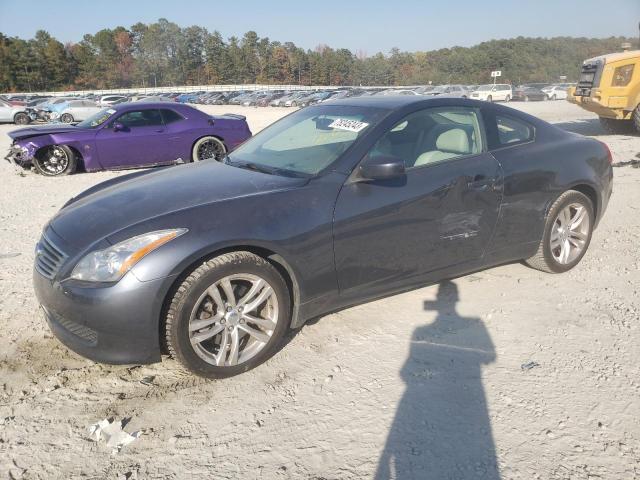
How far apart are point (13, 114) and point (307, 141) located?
87.7ft

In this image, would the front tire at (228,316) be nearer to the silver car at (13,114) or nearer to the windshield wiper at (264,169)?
the windshield wiper at (264,169)

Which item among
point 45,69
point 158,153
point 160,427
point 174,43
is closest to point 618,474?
point 160,427

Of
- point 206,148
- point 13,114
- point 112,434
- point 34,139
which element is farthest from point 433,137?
point 13,114

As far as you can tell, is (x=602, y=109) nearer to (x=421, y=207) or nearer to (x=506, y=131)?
(x=506, y=131)

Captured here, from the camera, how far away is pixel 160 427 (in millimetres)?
2498

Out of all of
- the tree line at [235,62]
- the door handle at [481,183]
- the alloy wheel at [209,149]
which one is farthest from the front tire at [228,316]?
the tree line at [235,62]

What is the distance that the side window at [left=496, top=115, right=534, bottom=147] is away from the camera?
3809 millimetres

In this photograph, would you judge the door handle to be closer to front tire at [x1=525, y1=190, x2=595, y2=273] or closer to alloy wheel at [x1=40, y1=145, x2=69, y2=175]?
front tire at [x1=525, y1=190, x2=595, y2=273]

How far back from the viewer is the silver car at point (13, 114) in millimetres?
24655

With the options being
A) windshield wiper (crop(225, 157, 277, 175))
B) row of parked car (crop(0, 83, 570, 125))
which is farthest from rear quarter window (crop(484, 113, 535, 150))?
windshield wiper (crop(225, 157, 277, 175))

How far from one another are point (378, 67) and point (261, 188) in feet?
389

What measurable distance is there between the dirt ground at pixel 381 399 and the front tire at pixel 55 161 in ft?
19.4

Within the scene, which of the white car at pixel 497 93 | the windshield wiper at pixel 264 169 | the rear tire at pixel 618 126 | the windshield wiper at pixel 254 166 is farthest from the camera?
the white car at pixel 497 93

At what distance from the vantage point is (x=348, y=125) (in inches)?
138
